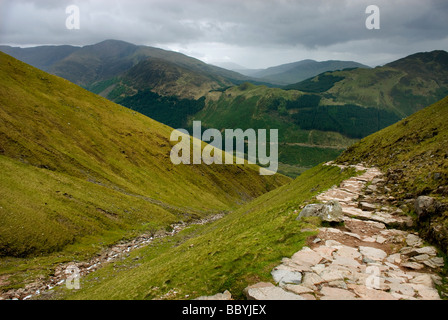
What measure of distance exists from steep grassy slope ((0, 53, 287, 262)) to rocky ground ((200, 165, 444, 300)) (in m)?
43.1

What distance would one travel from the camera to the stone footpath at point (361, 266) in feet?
38.7

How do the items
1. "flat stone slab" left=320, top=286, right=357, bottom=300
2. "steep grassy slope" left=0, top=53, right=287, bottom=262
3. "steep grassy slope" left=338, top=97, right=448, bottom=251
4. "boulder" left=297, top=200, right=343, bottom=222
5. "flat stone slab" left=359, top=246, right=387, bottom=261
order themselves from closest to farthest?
"flat stone slab" left=320, top=286, right=357, bottom=300, "flat stone slab" left=359, top=246, right=387, bottom=261, "steep grassy slope" left=338, top=97, right=448, bottom=251, "boulder" left=297, top=200, right=343, bottom=222, "steep grassy slope" left=0, top=53, right=287, bottom=262

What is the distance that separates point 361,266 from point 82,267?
1647 inches

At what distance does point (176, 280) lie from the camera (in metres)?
17.4

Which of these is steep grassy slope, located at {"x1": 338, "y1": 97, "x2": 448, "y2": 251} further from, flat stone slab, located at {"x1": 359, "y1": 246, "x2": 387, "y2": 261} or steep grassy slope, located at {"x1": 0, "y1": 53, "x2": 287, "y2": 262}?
steep grassy slope, located at {"x1": 0, "y1": 53, "x2": 287, "y2": 262}

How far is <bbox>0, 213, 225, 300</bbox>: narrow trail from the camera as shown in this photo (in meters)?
31.1

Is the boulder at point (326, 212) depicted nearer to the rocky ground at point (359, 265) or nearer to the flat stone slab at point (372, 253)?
the rocky ground at point (359, 265)

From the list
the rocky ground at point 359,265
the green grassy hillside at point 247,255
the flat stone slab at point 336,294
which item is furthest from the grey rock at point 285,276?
the flat stone slab at point 336,294

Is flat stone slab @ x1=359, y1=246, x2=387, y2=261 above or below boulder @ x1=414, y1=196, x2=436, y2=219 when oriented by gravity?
below

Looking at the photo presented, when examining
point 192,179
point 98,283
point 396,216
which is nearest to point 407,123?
point 396,216

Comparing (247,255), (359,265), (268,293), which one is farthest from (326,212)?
(268,293)

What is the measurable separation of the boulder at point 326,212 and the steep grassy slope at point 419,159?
5.27m

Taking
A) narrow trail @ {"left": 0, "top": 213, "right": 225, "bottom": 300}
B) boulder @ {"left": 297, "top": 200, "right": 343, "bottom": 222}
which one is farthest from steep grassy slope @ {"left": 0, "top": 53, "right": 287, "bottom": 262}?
boulder @ {"left": 297, "top": 200, "right": 343, "bottom": 222}

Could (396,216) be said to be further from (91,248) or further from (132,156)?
(132,156)
